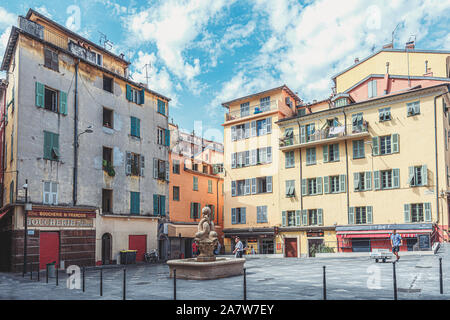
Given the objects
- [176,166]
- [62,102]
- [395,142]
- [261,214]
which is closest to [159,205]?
[176,166]

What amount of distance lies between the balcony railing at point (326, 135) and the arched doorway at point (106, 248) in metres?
17.4

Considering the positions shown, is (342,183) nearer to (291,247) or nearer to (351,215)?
(351,215)

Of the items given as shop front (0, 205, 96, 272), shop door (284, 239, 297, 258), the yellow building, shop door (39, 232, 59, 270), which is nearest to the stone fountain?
shop front (0, 205, 96, 272)

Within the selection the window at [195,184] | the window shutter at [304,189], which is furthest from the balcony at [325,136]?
the window at [195,184]

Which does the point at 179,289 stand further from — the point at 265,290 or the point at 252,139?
the point at 252,139

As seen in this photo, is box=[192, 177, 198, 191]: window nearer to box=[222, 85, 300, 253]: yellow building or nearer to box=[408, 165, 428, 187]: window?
box=[222, 85, 300, 253]: yellow building

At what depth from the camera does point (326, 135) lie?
37219 mm

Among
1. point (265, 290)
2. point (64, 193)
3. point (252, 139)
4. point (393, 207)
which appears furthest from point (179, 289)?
point (252, 139)

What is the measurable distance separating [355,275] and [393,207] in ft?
58.3

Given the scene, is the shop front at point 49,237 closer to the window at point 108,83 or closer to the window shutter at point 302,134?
the window at point 108,83

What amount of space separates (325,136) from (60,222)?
863 inches

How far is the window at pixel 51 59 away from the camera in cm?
2681

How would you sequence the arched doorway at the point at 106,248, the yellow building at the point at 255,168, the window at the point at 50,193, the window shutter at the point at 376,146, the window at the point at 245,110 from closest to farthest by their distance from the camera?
1. the window at the point at 50,193
2. the arched doorway at the point at 106,248
3. the window shutter at the point at 376,146
4. the yellow building at the point at 255,168
5. the window at the point at 245,110
